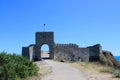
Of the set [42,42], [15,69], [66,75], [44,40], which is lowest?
[66,75]

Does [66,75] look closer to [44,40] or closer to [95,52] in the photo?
[44,40]

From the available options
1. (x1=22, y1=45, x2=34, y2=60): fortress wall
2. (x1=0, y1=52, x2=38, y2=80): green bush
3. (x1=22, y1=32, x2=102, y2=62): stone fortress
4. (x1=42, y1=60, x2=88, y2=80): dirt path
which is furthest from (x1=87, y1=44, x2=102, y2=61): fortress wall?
(x1=0, y1=52, x2=38, y2=80): green bush

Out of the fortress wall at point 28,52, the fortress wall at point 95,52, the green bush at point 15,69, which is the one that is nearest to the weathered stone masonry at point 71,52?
the fortress wall at point 95,52

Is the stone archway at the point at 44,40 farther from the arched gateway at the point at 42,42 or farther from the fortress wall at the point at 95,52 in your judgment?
the fortress wall at the point at 95,52

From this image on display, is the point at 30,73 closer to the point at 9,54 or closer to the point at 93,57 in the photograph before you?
the point at 9,54

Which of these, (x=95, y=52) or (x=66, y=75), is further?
(x=95, y=52)

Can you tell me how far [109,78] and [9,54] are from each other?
920cm

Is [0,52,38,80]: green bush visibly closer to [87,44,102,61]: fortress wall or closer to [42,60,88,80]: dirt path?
[42,60,88,80]: dirt path

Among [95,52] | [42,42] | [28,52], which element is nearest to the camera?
[28,52]

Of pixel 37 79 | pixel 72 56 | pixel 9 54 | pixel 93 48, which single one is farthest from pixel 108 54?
pixel 37 79

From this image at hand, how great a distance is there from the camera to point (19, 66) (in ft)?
82.6

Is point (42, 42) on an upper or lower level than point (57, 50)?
upper

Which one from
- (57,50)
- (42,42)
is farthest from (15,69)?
(57,50)

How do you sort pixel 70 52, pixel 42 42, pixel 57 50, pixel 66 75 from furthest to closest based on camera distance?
1. pixel 70 52
2. pixel 57 50
3. pixel 42 42
4. pixel 66 75
